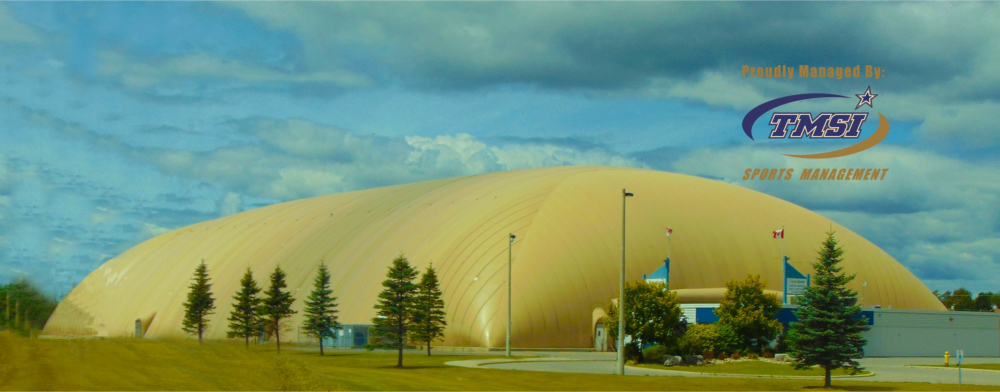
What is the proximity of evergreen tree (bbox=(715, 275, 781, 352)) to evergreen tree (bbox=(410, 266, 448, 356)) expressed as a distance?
17721 mm

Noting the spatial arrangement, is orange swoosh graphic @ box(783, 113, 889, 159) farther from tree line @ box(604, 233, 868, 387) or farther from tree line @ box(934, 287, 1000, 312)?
tree line @ box(934, 287, 1000, 312)

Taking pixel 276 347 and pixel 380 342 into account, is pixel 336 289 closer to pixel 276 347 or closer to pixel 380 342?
pixel 276 347

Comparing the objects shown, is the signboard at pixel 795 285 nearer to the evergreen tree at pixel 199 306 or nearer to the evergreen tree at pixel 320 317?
the evergreen tree at pixel 320 317

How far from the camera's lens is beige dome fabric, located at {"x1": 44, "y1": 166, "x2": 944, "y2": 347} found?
64125mm

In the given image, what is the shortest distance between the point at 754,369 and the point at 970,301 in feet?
362

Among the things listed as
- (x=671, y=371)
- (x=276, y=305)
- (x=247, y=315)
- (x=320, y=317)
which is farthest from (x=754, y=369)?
(x=247, y=315)

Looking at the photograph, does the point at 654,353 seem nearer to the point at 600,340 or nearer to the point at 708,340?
the point at 708,340

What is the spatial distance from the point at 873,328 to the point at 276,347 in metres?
41.5

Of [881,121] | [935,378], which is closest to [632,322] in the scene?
[935,378]

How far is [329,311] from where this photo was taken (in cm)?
6138

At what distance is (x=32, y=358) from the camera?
3981 centimetres

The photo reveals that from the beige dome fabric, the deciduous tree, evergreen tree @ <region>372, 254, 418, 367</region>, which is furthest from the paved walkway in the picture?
the beige dome fabric

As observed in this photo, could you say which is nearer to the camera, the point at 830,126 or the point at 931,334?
the point at 830,126

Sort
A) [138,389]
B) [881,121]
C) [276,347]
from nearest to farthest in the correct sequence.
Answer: [138,389]
[881,121]
[276,347]
